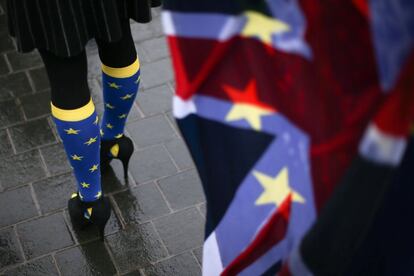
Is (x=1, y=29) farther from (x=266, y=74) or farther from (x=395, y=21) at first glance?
(x=395, y=21)

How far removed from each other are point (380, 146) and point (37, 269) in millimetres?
1829

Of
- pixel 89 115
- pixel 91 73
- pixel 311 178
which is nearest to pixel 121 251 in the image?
pixel 89 115

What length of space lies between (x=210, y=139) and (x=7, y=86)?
2.25 metres

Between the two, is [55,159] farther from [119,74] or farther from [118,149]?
[119,74]

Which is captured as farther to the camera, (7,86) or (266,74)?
(7,86)

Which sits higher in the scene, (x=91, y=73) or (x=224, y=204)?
(x=224, y=204)

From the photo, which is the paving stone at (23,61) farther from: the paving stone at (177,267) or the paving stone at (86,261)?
the paving stone at (177,267)

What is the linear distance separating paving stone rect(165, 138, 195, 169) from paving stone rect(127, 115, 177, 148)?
0.14 ft

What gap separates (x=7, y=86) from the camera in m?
3.50

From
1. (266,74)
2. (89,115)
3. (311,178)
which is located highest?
(266,74)

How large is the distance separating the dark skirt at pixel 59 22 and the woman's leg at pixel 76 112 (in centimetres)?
7

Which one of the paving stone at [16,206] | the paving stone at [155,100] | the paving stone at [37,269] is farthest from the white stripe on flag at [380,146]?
the paving stone at [155,100]

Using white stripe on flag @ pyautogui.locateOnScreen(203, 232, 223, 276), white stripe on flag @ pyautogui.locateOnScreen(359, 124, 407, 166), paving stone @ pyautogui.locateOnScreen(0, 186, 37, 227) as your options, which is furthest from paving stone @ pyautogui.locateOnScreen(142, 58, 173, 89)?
white stripe on flag @ pyautogui.locateOnScreen(359, 124, 407, 166)

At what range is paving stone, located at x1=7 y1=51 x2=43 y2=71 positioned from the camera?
3.64 m
